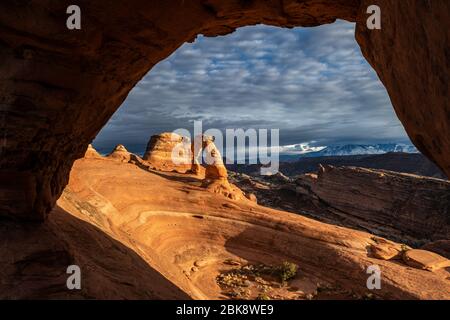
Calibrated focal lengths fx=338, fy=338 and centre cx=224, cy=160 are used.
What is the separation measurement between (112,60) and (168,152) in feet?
128

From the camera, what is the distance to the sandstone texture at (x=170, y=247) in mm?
9023

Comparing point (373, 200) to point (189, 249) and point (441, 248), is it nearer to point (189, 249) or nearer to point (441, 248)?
point (441, 248)

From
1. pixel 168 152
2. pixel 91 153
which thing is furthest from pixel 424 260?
pixel 168 152

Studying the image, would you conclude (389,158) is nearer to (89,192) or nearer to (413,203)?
(413,203)

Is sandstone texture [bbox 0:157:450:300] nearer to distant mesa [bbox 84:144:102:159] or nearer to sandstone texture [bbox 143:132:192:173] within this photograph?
distant mesa [bbox 84:144:102:159]

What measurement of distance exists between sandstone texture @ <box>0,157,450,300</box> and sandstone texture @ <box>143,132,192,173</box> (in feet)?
52.6

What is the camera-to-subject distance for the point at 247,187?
54.6 m

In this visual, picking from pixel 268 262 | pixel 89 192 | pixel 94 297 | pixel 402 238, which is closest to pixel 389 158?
pixel 402 238

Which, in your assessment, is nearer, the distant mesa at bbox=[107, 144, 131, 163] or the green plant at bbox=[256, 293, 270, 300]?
the green plant at bbox=[256, 293, 270, 300]

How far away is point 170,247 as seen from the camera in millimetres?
22500

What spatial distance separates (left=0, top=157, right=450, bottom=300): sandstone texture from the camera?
9.02 m

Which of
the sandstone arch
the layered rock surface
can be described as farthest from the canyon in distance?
the layered rock surface

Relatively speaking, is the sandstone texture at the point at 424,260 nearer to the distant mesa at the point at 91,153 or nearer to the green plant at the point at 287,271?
the green plant at the point at 287,271
